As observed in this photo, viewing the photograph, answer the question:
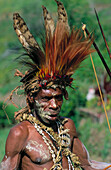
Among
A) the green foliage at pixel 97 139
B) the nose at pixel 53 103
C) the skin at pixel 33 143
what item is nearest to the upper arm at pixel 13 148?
the skin at pixel 33 143

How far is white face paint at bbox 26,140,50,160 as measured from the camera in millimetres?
2852

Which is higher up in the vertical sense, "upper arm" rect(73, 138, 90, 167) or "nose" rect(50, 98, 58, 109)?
"nose" rect(50, 98, 58, 109)

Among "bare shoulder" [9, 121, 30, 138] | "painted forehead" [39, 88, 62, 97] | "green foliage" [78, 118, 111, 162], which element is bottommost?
"green foliage" [78, 118, 111, 162]

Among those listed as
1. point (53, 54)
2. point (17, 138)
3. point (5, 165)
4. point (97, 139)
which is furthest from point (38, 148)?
point (97, 139)

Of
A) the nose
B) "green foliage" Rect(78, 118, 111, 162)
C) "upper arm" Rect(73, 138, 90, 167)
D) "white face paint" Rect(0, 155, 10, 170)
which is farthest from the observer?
"green foliage" Rect(78, 118, 111, 162)

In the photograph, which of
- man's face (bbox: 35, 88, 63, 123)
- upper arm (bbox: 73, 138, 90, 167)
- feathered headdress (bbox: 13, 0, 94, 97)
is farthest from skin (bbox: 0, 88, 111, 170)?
upper arm (bbox: 73, 138, 90, 167)

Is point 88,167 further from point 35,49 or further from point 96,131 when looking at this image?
point 96,131

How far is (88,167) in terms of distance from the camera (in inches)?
126

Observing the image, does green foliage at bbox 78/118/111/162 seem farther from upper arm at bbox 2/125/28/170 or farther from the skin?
upper arm at bbox 2/125/28/170

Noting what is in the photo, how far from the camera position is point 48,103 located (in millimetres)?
2924

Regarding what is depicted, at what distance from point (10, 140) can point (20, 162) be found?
0.27 m

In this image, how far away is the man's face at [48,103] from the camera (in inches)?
114

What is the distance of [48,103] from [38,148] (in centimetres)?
42

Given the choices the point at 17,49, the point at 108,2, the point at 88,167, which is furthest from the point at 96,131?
the point at 108,2
